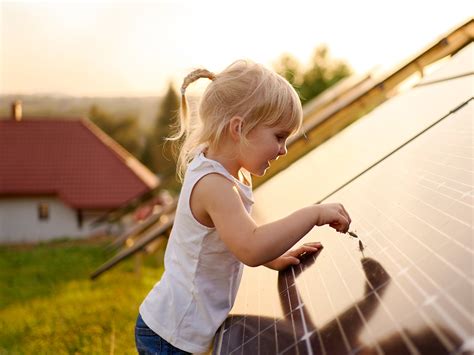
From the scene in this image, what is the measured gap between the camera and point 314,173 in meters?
3.25

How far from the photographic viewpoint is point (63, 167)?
94.2 ft

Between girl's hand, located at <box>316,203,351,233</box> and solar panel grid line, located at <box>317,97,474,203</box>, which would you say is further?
solar panel grid line, located at <box>317,97,474,203</box>

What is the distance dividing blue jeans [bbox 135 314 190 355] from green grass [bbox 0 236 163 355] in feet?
2.76

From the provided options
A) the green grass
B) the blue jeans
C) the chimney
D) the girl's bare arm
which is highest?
the girl's bare arm

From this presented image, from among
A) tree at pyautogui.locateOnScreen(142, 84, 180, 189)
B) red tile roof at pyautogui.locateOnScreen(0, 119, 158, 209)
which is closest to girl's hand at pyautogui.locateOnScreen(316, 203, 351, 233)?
red tile roof at pyautogui.locateOnScreen(0, 119, 158, 209)

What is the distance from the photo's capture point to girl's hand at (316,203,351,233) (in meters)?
1.75

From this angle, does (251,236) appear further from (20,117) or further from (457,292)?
(20,117)

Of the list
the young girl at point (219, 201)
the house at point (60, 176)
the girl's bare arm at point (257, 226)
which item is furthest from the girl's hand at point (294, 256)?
the house at point (60, 176)

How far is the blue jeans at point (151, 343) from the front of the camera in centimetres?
200

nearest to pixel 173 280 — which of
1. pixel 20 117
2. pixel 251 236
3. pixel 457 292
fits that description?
pixel 251 236

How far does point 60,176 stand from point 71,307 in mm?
23261

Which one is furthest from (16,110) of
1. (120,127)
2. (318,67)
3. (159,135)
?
(120,127)

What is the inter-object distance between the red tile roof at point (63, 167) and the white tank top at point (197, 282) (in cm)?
2585

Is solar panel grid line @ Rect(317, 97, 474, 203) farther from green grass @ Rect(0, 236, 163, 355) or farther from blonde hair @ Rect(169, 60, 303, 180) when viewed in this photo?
green grass @ Rect(0, 236, 163, 355)
